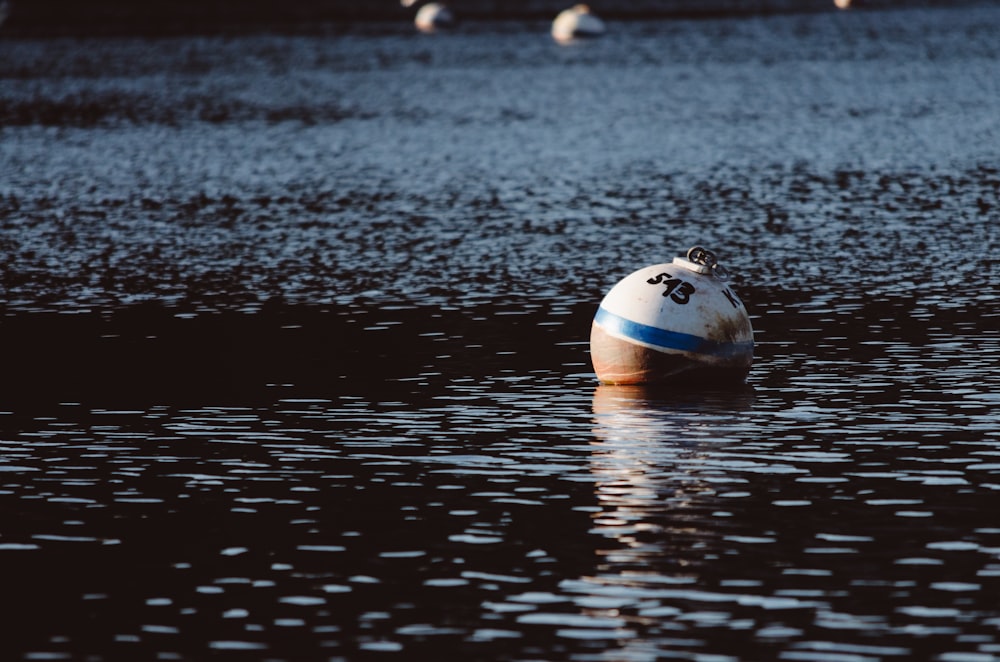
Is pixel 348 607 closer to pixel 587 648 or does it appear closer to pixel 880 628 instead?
pixel 587 648

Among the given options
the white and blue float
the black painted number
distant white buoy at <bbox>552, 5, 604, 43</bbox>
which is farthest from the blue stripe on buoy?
the white and blue float

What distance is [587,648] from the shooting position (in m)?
10.3

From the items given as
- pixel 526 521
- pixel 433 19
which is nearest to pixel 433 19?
pixel 433 19

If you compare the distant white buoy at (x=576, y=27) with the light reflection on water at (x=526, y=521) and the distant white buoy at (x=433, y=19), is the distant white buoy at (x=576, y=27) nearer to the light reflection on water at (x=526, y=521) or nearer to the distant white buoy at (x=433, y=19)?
the distant white buoy at (x=433, y=19)

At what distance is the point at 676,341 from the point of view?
1764cm

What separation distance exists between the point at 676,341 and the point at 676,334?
56mm

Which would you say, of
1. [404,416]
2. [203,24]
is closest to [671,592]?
[404,416]

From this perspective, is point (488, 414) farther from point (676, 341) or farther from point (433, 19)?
point (433, 19)

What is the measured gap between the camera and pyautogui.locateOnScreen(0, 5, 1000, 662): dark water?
36.3 ft

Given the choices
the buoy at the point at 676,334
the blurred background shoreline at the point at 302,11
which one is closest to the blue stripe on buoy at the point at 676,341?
the buoy at the point at 676,334

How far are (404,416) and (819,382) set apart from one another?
338 cm

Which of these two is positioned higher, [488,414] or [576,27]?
[576,27]

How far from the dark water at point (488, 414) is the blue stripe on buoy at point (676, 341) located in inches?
14.8

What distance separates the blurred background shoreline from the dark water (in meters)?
95.9
